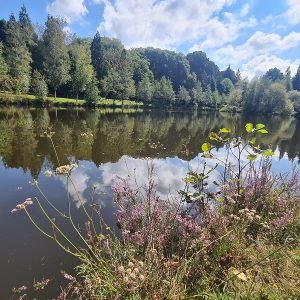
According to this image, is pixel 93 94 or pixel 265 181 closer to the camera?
pixel 265 181

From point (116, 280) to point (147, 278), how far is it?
437 millimetres

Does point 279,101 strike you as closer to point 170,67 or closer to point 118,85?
point 118,85

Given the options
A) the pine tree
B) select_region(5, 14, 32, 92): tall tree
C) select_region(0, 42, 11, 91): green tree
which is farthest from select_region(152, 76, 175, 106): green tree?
select_region(0, 42, 11, 91): green tree

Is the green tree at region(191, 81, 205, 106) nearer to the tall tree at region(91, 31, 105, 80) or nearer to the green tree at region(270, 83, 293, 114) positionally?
the green tree at region(270, 83, 293, 114)

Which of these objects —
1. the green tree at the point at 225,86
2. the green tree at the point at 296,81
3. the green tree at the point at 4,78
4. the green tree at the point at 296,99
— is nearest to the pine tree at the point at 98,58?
the green tree at the point at 4,78

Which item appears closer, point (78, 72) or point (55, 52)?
point (55, 52)

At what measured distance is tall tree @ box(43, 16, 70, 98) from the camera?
62938mm

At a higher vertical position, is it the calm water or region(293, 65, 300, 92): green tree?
region(293, 65, 300, 92): green tree

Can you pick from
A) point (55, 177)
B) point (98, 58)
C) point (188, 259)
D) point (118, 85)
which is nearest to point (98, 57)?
point (98, 58)

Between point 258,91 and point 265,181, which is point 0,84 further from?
→ point 258,91

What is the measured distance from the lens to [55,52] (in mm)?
63969

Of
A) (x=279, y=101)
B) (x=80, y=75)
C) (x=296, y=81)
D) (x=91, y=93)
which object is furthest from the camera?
(x=296, y=81)

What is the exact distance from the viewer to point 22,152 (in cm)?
1554

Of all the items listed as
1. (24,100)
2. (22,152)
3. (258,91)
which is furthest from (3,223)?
(258,91)
